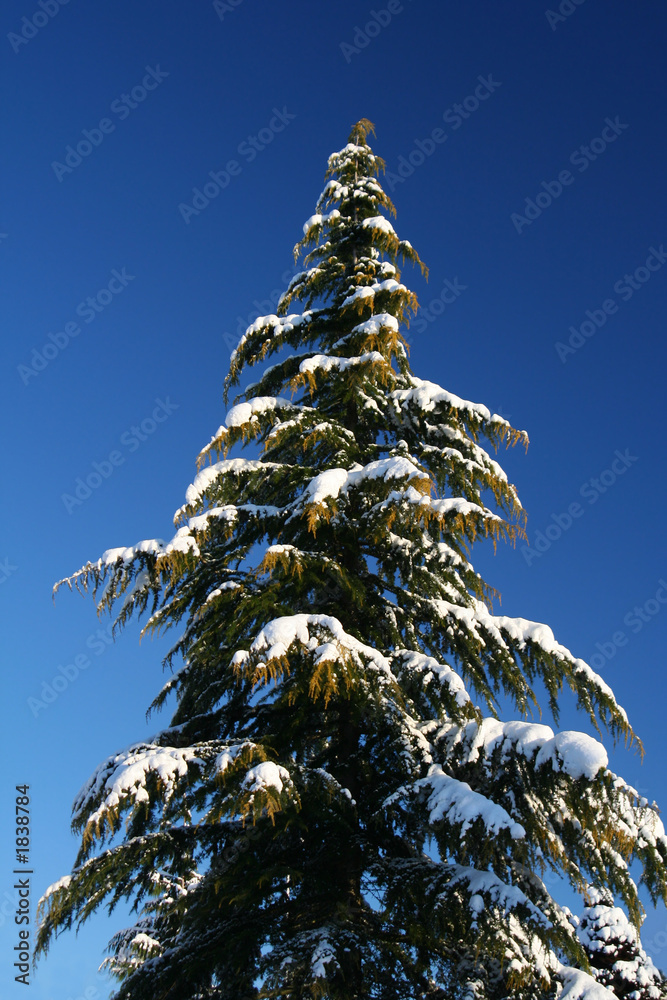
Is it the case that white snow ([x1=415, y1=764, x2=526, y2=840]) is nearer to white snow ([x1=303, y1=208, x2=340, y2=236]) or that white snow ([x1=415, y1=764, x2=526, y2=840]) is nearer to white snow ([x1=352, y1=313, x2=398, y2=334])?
white snow ([x1=352, y1=313, x2=398, y2=334])

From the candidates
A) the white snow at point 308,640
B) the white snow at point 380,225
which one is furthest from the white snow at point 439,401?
the white snow at point 308,640

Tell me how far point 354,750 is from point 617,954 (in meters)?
8.97

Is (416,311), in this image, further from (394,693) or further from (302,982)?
(302,982)

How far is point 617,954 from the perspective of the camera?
13859 millimetres

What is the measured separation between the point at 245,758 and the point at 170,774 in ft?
2.22

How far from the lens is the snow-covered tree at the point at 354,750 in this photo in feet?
20.0

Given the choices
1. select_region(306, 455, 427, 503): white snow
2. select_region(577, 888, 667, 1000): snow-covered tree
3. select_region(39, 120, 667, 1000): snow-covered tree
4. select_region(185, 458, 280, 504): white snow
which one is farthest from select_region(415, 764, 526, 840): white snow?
select_region(577, 888, 667, 1000): snow-covered tree

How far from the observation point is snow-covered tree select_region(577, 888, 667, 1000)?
44.0ft

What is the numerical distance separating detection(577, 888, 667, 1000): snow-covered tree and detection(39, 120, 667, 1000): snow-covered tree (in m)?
7.82

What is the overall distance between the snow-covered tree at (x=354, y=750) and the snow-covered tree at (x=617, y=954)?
7823mm

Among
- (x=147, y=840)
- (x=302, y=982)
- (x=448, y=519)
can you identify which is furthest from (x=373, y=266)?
(x=302, y=982)

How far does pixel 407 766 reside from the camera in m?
7.40

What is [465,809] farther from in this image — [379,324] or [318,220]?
[318,220]

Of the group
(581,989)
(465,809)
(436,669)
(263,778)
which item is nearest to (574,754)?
(465,809)
